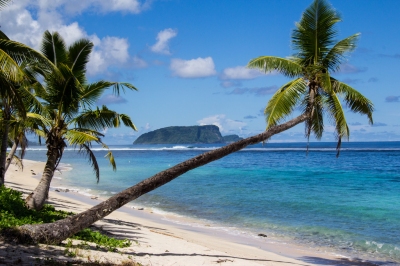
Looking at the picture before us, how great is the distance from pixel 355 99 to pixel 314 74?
125 centimetres

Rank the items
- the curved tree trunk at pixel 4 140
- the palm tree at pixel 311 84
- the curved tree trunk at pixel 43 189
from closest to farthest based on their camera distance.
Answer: the palm tree at pixel 311 84
the curved tree trunk at pixel 43 189
the curved tree trunk at pixel 4 140

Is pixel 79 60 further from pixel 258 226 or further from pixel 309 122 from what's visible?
pixel 258 226

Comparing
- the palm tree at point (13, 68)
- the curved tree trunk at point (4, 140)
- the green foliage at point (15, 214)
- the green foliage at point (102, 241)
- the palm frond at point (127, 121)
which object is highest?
the palm tree at point (13, 68)

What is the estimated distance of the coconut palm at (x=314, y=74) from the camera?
1026cm

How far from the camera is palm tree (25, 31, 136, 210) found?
11.3 metres

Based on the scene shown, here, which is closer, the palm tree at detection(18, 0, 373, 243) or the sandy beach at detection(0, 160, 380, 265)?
the sandy beach at detection(0, 160, 380, 265)

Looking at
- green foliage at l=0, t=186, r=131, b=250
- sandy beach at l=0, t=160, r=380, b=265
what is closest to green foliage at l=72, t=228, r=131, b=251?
green foliage at l=0, t=186, r=131, b=250

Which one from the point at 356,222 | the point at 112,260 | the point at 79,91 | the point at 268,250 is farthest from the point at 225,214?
the point at 112,260

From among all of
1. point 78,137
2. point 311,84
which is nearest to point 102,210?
point 78,137

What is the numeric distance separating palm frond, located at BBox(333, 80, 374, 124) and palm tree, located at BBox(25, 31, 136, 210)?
5634 millimetres

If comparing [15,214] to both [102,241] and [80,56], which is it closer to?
[102,241]

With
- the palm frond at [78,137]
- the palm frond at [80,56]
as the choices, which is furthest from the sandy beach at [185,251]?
the palm frond at [80,56]

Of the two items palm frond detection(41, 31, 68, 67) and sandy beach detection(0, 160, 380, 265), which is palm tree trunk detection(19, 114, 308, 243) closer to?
sandy beach detection(0, 160, 380, 265)

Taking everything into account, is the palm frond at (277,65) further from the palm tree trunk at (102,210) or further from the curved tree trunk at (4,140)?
the curved tree trunk at (4,140)
